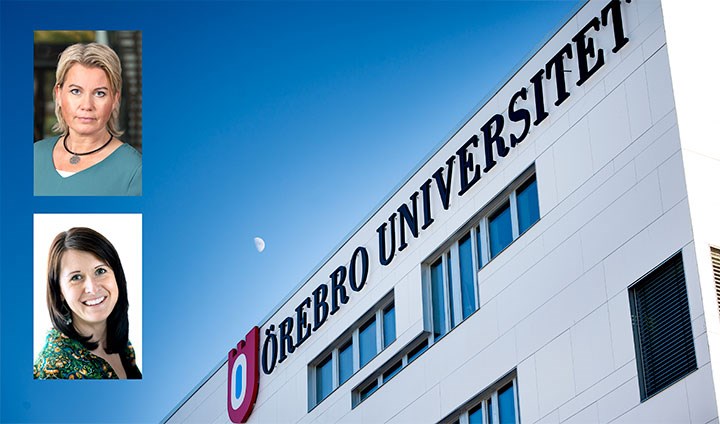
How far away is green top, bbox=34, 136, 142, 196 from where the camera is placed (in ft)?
86.6

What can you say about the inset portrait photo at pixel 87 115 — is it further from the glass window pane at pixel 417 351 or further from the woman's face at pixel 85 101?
the glass window pane at pixel 417 351

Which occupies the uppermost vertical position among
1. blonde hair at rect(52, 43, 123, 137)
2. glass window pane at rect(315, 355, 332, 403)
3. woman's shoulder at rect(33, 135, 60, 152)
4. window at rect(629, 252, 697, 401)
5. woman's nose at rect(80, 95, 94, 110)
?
blonde hair at rect(52, 43, 123, 137)

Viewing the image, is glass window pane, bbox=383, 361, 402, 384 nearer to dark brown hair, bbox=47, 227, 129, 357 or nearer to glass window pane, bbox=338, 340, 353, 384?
glass window pane, bbox=338, 340, 353, 384

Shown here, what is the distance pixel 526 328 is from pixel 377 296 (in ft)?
25.1

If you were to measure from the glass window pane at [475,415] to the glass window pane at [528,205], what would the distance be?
13.1 ft

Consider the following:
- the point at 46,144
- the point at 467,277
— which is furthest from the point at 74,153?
the point at 467,277

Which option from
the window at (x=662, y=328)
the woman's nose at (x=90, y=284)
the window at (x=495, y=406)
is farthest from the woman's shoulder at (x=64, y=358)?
the window at (x=662, y=328)

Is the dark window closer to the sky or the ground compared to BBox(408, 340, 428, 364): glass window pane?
closer to the ground

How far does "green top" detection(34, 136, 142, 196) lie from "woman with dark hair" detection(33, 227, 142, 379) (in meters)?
2.38

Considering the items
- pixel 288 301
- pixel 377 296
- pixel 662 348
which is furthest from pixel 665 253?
pixel 288 301

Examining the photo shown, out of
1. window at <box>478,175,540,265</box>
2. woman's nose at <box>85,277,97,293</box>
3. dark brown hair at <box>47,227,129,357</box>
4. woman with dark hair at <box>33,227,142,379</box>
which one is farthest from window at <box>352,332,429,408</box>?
woman's nose at <box>85,277,97,293</box>

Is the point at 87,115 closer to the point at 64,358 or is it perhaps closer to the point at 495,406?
the point at 64,358

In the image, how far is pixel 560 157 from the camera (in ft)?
87.9

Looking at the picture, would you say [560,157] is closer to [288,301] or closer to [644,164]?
[644,164]
